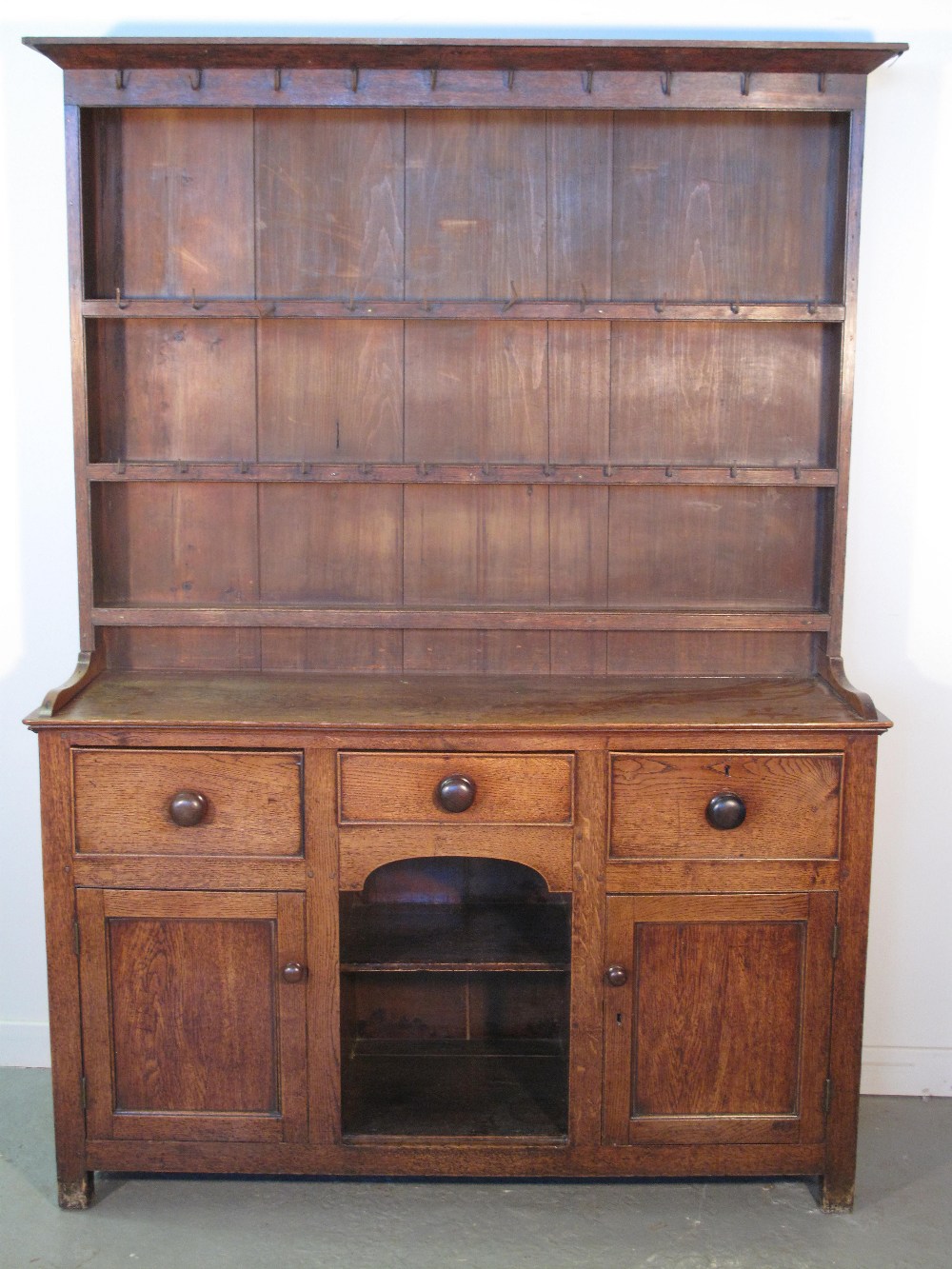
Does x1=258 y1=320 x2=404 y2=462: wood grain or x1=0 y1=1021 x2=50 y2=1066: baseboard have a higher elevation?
x1=258 y1=320 x2=404 y2=462: wood grain

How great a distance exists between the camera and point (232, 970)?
2.33 metres

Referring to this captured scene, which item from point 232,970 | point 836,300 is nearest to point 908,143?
point 836,300

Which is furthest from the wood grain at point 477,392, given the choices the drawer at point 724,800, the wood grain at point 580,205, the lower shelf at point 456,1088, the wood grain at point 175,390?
the lower shelf at point 456,1088

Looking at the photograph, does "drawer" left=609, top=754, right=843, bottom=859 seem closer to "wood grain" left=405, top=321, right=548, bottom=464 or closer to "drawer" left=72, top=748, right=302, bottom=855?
"drawer" left=72, top=748, right=302, bottom=855

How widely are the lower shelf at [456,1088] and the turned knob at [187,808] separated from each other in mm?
626

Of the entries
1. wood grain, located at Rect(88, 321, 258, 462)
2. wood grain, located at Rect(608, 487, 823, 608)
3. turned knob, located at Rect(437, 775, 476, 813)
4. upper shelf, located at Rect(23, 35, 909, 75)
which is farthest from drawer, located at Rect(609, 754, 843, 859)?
upper shelf, located at Rect(23, 35, 909, 75)

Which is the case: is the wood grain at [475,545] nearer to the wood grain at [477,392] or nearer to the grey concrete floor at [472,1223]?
the wood grain at [477,392]

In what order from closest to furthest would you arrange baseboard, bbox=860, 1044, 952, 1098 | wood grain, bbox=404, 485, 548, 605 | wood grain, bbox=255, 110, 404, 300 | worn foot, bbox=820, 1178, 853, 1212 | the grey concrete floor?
the grey concrete floor → worn foot, bbox=820, 1178, 853, 1212 → wood grain, bbox=255, 110, 404, 300 → wood grain, bbox=404, 485, 548, 605 → baseboard, bbox=860, 1044, 952, 1098

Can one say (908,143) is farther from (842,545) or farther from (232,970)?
(232,970)

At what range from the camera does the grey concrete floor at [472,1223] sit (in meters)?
2.22

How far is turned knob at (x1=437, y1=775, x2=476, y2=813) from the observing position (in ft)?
7.37

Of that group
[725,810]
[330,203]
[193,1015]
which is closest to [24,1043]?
[193,1015]

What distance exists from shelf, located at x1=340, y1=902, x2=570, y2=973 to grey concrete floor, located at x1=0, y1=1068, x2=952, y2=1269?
48cm

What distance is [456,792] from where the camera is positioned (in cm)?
225
